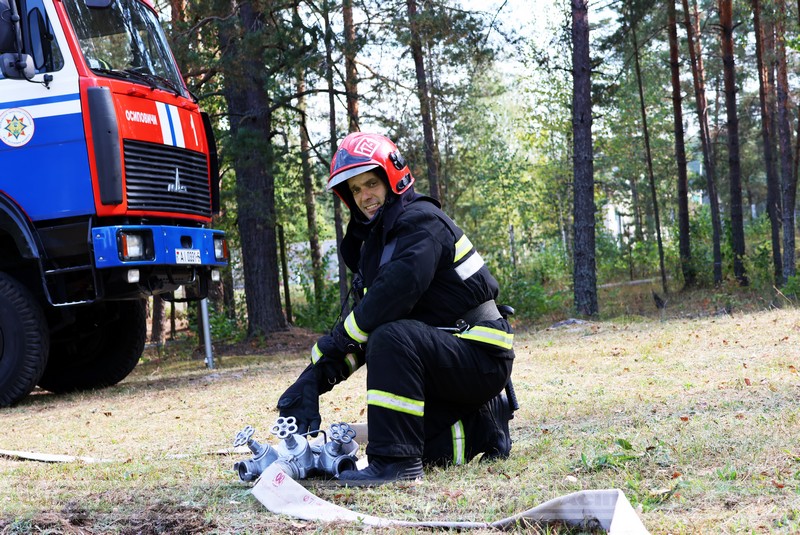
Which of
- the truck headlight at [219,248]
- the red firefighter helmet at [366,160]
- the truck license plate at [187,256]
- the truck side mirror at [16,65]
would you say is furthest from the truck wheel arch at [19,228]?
the red firefighter helmet at [366,160]

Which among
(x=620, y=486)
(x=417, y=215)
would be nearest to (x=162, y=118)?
(x=417, y=215)

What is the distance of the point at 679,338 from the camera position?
31.9 feet

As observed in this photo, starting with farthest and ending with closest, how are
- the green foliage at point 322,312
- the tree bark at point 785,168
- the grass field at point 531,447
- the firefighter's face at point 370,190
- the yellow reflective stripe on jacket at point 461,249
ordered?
the tree bark at point 785,168 < the green foliage at point 322,312 < the firefighter's face at point 370,190 < the yellow reflective stripe on jacket at point 461,249 < the grass field at point 531,447

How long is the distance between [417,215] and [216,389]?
544cm

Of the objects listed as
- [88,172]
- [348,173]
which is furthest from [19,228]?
[348,173]

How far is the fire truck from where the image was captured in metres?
7.73

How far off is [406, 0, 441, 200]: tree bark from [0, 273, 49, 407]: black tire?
7.82 metres

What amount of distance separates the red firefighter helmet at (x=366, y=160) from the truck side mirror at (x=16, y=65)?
4439 millimetres

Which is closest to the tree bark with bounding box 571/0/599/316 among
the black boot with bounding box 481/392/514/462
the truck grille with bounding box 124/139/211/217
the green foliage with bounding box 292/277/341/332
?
Answer: the green foliage with bounding box 292/277/341/332

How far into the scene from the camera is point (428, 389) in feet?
13.4

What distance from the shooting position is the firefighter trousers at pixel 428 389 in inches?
152

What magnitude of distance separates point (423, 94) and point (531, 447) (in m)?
10.8

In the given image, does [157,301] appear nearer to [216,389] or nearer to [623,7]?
[216,389]

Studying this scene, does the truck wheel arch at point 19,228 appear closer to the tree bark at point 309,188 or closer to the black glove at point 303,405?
the black glove at point 303,405
